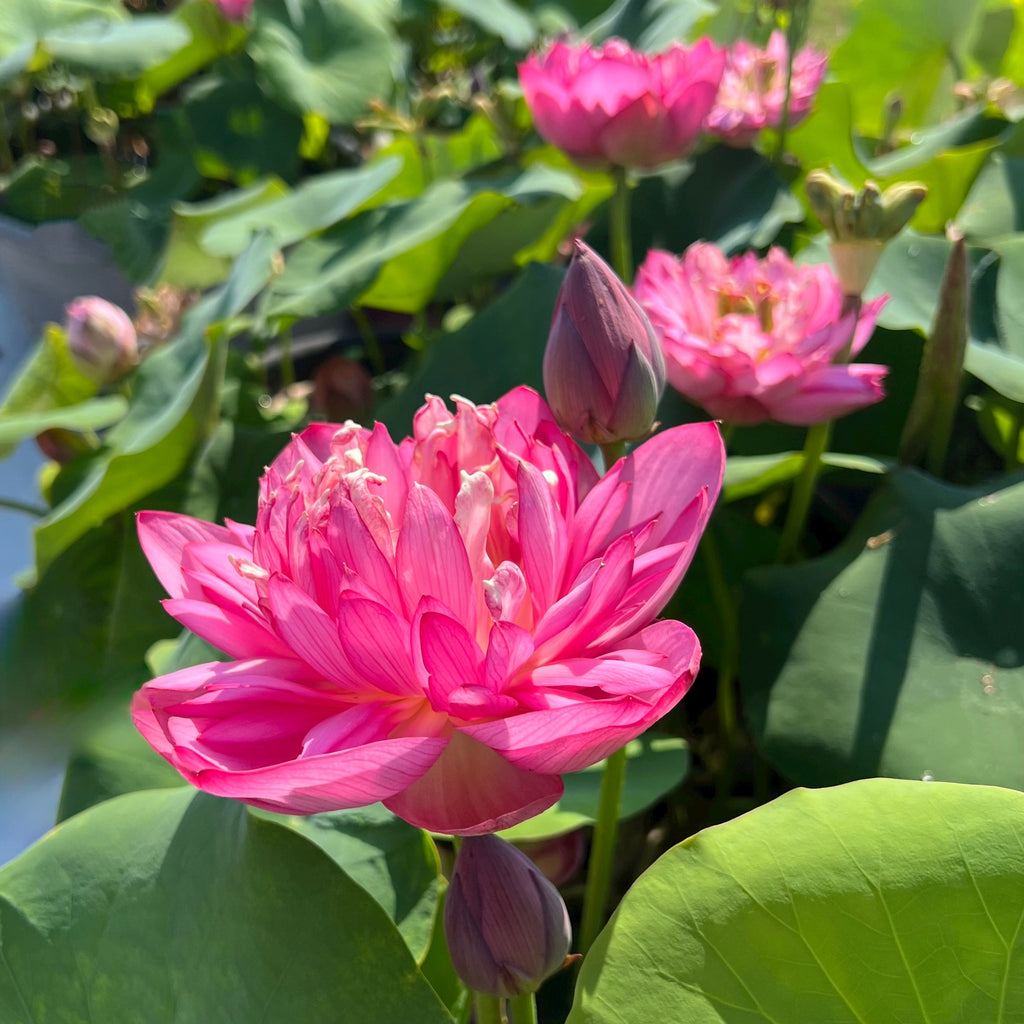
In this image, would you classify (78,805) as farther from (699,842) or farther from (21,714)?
(699,842)

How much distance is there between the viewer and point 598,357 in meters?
0.38

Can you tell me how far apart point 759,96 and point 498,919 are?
2.68 feet

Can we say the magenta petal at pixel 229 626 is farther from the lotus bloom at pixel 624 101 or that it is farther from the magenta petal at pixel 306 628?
the lotus bloom at pixel 624 101

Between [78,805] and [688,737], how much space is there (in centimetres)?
42

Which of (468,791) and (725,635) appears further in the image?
(725,635)

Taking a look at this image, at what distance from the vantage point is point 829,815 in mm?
315

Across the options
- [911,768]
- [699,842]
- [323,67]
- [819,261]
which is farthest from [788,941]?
[323,67]

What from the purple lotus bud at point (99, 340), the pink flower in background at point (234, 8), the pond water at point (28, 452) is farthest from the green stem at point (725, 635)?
the pink flower in background at point (234, 8)

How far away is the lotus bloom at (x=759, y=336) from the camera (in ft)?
1.73

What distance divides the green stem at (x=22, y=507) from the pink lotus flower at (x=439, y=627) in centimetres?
69

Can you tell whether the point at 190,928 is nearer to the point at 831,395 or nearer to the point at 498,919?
the point at 498,919

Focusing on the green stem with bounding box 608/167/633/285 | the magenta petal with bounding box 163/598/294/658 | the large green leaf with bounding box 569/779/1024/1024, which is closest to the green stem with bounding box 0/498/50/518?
the green stem with bounding box 608/167/633/285

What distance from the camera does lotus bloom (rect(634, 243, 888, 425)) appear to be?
0.53 meters

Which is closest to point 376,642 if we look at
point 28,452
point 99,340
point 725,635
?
point 725,635
